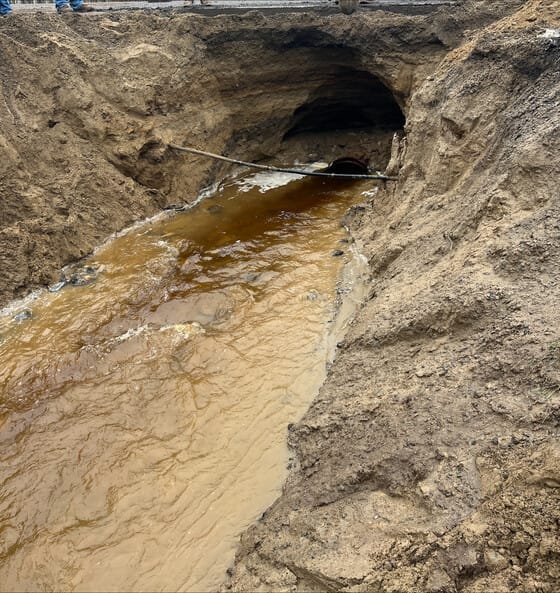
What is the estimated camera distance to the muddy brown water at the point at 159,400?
5.15 metres

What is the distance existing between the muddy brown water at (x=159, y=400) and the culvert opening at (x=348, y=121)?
6.19 m

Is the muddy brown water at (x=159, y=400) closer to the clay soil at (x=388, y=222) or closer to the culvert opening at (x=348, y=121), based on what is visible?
the clay soil at (x=388, y=222)

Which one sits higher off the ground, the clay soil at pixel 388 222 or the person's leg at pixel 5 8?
the person's leg at pixel 5 8

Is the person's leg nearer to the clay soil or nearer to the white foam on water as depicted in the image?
the clay soil

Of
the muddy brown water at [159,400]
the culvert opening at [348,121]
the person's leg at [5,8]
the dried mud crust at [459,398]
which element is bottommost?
the muddy brown water at [159,400]

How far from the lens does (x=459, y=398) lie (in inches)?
174

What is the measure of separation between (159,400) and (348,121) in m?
13.6

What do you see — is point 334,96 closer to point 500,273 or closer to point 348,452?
point 500,273

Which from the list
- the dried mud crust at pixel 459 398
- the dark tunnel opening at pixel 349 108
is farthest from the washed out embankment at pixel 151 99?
the dried mud crust at pixel 459 398

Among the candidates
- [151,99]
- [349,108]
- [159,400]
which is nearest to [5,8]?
[151,99]

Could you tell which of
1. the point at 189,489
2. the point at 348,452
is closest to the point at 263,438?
the point at 189,489

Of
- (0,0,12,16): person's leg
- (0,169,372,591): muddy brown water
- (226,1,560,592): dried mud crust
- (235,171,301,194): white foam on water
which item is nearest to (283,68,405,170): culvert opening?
(235,171,301,194): white foam on water

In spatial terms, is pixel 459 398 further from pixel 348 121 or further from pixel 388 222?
pixel 348 121

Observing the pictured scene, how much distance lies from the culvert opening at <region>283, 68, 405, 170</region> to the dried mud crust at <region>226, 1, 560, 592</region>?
746cm
